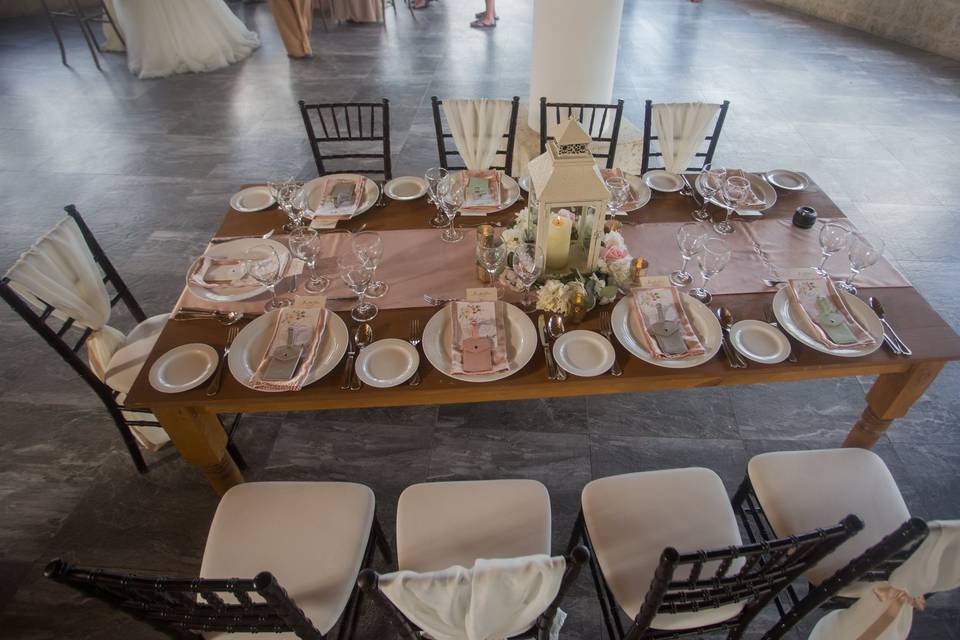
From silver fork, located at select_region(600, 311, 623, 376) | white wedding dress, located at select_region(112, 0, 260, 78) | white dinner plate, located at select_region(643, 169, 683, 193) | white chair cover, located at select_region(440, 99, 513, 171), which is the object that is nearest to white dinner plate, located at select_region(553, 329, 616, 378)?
silver fork, located at select_region(600, 311, 623, 376)

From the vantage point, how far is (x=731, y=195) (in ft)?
7.36

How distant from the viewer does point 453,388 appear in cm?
158

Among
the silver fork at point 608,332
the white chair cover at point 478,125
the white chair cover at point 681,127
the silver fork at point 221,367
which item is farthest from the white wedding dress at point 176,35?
the silver fork at point 608,332

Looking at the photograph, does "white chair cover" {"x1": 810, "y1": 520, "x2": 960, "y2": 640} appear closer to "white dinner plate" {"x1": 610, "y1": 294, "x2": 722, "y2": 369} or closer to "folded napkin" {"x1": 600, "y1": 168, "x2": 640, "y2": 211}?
"white dinner plate" {"x1": 610, "y1": 294, "x2": 722, "y2": 369}

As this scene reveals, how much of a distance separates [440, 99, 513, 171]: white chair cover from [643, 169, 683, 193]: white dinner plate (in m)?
0.77

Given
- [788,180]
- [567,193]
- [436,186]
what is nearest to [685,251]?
[567,193]

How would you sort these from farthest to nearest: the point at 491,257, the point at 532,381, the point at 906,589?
1. the point at 491,257
2. the point at 532,381
3. the point at 906,589

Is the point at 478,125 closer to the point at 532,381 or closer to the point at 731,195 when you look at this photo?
the point at 731,195

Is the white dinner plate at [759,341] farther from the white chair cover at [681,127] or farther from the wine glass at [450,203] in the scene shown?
the white chair cover at [681,127]

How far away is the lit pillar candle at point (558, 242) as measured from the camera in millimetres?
1770

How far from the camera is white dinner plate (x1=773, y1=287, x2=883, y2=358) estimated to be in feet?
5.35

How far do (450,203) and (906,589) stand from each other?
170cm

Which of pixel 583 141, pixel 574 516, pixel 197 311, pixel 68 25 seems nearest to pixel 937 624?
pixel 574 516

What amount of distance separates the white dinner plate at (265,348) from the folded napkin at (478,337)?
0.35 meters
